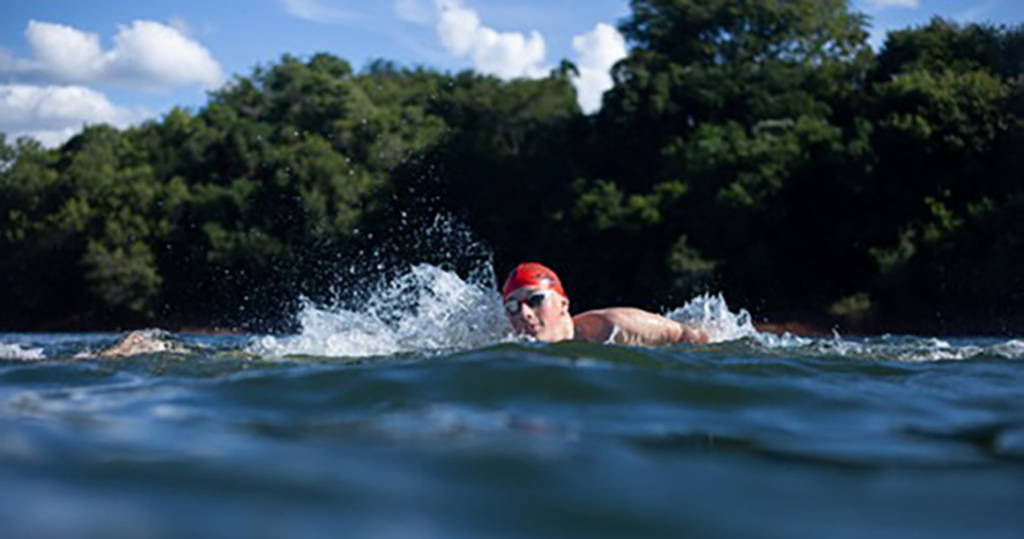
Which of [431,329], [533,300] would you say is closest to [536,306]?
[533,300]

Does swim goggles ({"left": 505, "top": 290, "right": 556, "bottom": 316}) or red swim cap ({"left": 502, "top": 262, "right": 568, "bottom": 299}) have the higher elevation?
red swim cap ({"left": 502, "top": 262, "right": 568, "bottom": 299})

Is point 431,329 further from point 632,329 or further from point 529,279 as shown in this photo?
point 632,329

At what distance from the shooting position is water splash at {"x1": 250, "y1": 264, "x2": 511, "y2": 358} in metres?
8.47

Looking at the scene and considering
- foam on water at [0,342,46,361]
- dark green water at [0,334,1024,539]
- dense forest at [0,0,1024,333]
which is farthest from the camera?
dense forest at [0,0,1024,333]

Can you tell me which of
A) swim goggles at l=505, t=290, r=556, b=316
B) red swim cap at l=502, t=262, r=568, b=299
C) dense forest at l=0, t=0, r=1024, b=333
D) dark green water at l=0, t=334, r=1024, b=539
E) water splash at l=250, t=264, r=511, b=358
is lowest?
dark green water at l=0, t=334, r=1024, b=539

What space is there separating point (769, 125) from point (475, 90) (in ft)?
49.8

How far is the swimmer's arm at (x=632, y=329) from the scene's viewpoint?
8.85 meters

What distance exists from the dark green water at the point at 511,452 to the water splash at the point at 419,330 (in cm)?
229

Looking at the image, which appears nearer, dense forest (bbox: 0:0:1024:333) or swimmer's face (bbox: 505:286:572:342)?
swimmer's face (bbox: 505:286:572:342)

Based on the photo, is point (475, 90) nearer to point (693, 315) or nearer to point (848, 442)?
point (693, 315)

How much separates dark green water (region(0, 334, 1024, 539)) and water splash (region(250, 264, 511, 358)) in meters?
2.29

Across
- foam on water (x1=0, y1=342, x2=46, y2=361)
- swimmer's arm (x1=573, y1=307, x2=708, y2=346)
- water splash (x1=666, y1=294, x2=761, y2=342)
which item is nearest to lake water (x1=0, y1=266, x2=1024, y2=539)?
foam on water (x1=0, y1=342, x2=46, y2=361)

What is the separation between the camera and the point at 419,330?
32.5 feet

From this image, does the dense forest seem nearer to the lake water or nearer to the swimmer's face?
the swimmer's face
